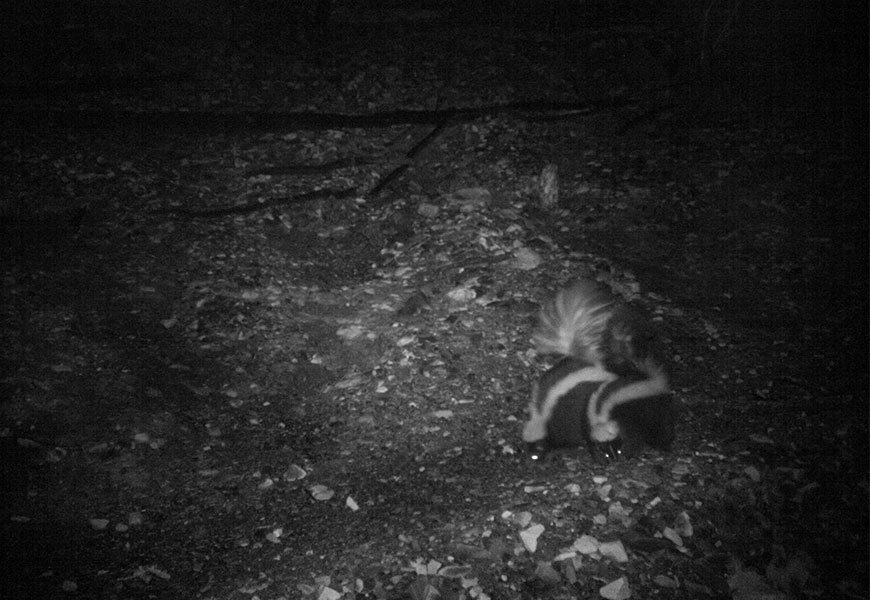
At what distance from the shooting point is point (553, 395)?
3.23 m

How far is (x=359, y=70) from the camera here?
7.40m

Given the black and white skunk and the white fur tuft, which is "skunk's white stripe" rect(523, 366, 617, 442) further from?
the white fur tuft

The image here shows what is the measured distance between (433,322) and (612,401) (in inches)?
53.9

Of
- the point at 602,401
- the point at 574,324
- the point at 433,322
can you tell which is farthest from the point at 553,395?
the point at 433,322

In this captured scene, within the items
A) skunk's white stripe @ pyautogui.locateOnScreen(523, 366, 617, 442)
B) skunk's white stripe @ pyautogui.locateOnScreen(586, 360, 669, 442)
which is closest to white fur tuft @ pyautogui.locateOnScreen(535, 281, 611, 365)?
skunk's white stripe @ pyautogui.locateOnScreen(523, 366, 617, 442)

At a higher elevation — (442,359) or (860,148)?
(860,148)

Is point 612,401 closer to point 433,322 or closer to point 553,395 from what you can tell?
point 553,395

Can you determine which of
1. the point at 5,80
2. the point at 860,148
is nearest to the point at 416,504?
the point at 860,148

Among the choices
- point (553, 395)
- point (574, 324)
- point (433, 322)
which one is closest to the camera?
point (553, 395)

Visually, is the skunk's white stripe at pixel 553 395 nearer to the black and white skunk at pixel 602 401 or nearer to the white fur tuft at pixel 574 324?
the black and white skunk at pixel 602 401

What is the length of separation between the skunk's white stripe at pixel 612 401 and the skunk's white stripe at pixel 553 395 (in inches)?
3.7

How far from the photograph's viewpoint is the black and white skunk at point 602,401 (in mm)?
3086

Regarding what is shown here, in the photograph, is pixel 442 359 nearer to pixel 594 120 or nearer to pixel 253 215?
pixel 253 215

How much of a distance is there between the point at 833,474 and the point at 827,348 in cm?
103
